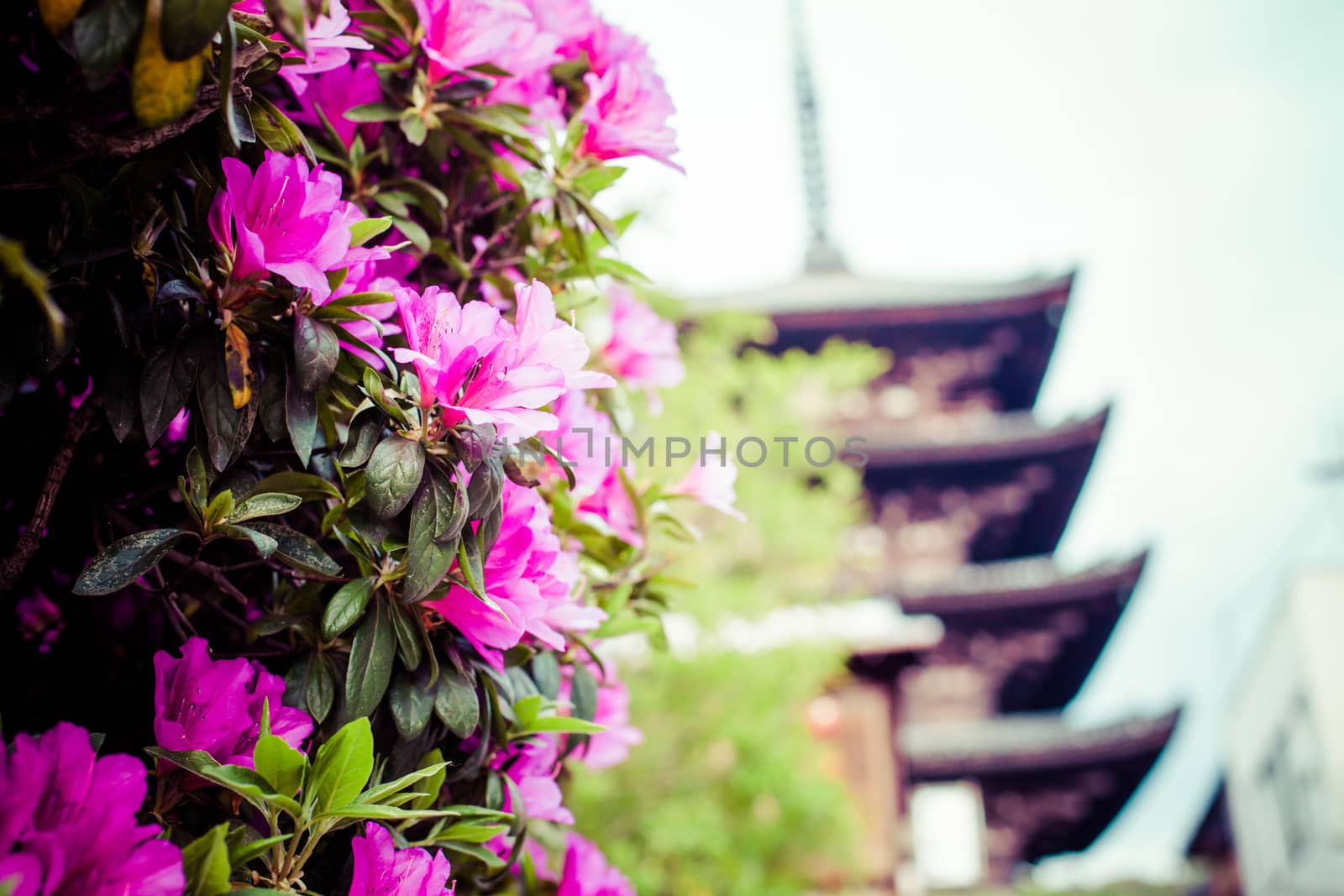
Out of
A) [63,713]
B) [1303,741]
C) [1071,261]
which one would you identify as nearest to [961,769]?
[1303,741]

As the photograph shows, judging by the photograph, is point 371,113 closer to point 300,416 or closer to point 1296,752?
point 300,416

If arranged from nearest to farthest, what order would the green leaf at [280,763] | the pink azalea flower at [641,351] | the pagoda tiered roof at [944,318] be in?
the green leaf at [280,763], the pink azalea flower at [641,351], the pagoda tiered roof at [944,318]

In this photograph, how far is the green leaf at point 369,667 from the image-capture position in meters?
0.70

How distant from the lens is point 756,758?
4.80 metres

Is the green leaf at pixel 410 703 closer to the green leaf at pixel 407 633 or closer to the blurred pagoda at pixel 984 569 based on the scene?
the green leaf at pixel 407 633

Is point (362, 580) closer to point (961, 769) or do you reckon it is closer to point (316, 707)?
point (316, 707)

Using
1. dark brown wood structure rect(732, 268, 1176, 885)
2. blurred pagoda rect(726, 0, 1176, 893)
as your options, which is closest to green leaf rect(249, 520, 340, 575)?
blurred pagoda rect(726, 0, 1176, 893)

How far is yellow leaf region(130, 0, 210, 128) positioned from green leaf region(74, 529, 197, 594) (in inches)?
10.3

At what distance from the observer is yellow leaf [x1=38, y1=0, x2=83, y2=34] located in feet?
1.78

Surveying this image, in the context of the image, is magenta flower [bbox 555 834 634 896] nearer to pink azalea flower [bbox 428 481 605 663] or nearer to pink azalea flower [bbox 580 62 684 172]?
pink azalea flower [bbox 428 481 605 663]

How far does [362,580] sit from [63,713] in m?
0.32

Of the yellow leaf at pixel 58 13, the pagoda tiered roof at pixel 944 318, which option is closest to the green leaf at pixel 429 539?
the yellow leaf at pixel 58 13

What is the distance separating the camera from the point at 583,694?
0.97m

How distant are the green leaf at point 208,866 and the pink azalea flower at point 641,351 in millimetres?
697
